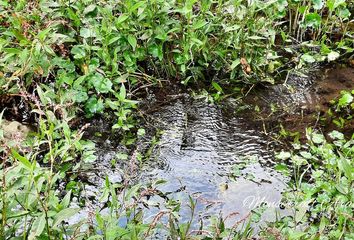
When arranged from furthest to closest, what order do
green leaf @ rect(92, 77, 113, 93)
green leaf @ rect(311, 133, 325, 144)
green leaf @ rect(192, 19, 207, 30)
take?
green leaf @ rect(192, 19, 207, 30)
green leaf @ rect(92, 77, 113, 93)
green leaf @ rect(311, 133, 325, 144)

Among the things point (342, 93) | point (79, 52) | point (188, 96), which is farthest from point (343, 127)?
point (79, 52)

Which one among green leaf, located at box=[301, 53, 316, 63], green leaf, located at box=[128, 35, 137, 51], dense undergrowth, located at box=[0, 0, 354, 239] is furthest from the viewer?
green leaf, located at box=[301, 53, 316, 63]

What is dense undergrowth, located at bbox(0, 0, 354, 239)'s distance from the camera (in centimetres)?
322

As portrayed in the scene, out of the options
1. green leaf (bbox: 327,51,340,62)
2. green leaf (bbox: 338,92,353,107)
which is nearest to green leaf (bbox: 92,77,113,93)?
green leaf (bbox: 338,92,353,107)

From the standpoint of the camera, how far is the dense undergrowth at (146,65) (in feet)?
10.6

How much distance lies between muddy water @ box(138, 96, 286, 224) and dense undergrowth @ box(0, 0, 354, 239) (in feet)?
0.60

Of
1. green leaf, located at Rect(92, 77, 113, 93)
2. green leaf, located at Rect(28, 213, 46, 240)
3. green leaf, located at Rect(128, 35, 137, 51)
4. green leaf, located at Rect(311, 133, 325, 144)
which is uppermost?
green leaf, located at Rect(128, 35, 137, 51)

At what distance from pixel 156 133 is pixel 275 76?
1393 mm

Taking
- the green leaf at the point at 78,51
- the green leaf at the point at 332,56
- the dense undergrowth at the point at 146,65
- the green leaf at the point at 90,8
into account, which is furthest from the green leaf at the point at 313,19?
the green leaf at the point at 78,51

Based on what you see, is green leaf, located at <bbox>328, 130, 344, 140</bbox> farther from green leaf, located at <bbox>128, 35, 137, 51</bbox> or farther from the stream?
green leaf, located at <bbox>128, 35, 137, 51</bbox>

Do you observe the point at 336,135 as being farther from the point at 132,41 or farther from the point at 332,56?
the point at 132,41

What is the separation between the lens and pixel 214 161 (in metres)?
3.81

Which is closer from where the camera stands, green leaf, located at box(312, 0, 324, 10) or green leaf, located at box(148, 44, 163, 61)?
green leaf, located at box(148, 44, 163, 61)

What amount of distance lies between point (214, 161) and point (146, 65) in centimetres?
128
